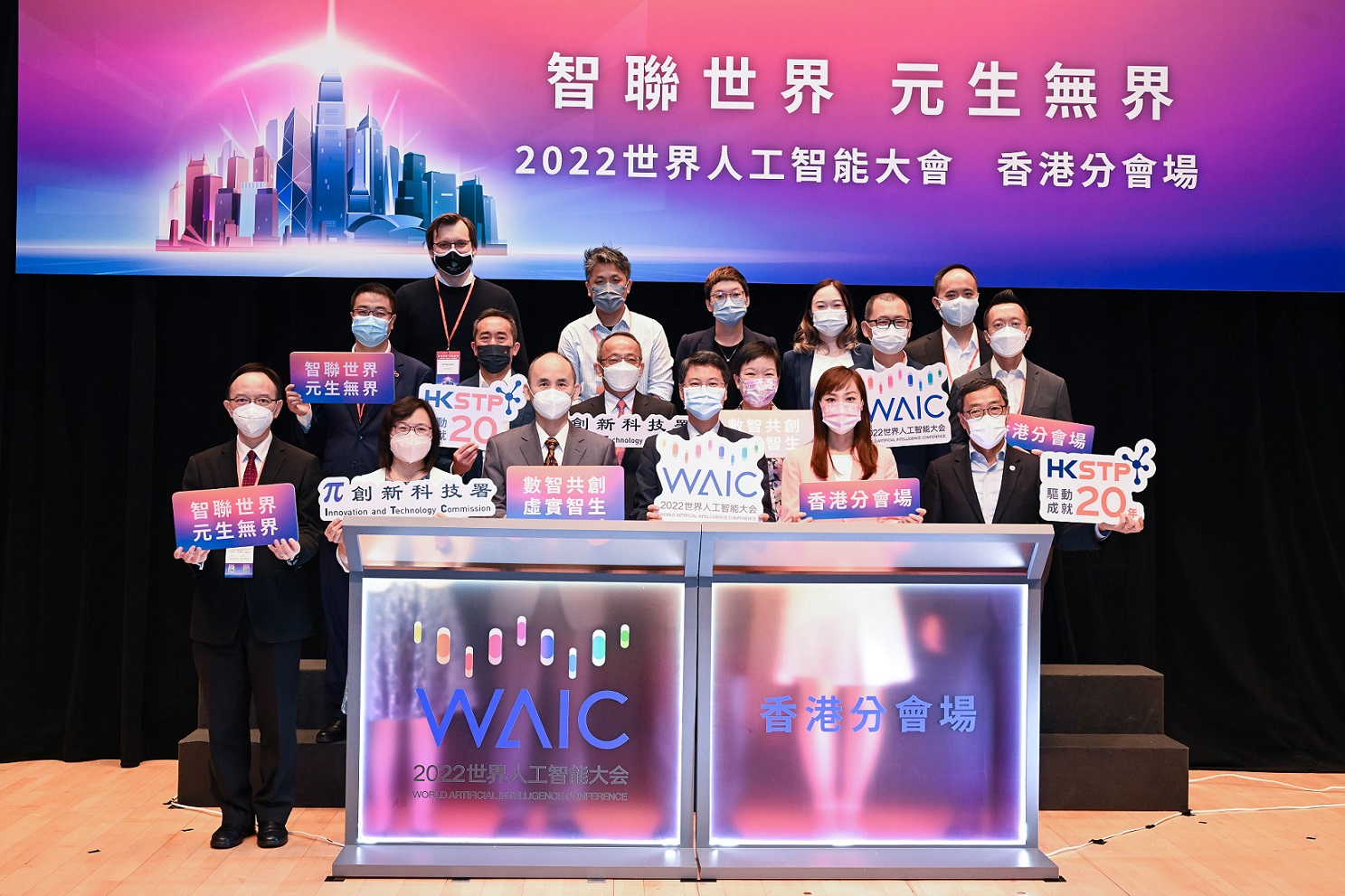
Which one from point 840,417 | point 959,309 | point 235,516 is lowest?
point 235,516

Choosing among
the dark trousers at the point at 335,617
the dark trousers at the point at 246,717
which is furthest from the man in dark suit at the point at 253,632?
the dark trousers at the point at 335,617

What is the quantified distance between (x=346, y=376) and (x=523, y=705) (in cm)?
158

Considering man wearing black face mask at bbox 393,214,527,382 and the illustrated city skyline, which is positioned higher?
the illustrated city skyline

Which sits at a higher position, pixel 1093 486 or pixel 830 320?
pixel 830 320

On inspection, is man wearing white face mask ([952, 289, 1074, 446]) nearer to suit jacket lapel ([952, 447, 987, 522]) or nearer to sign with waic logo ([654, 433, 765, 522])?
suit jacket lapel ([952, 447, 987, 522])

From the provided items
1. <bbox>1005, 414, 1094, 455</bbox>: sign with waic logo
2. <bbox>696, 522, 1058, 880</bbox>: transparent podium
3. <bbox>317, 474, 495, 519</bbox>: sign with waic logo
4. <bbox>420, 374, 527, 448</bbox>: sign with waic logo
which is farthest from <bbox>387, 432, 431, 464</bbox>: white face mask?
<bbox>1005, 414, 1094, 455</bbox>: sign with waic logo

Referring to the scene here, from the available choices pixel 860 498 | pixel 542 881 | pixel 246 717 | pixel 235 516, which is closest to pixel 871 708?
pixel 860 498

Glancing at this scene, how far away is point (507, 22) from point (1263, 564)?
4.52m

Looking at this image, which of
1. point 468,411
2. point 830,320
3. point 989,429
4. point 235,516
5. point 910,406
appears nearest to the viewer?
point 235,516

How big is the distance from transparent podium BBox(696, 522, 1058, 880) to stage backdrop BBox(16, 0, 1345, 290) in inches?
87.5

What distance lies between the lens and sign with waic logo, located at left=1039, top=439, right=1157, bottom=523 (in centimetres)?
379

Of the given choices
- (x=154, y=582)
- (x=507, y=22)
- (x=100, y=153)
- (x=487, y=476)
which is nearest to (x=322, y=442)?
(x=487, y=476)

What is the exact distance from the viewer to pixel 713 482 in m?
3.67

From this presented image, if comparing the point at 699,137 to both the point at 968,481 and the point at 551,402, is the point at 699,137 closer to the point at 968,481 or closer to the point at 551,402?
the point at 551,402
